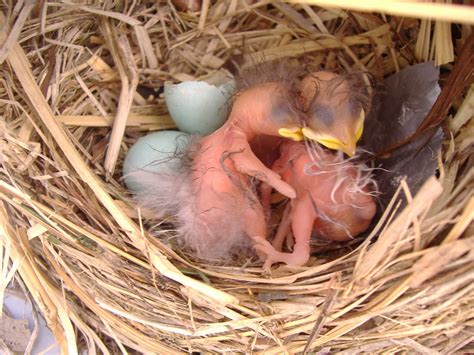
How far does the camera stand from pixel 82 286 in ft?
3.22

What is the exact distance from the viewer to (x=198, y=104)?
3.49ft

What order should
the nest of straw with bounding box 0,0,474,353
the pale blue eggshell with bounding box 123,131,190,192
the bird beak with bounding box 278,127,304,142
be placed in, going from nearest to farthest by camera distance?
the nest of straw with bounding box 0,0,474,353 → the bird beak with bounding box 278,127,304,142 → the pale blue eggshell with bounding box 123,131,190,192

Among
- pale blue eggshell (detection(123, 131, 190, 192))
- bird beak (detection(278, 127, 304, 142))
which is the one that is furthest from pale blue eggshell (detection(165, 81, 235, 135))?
bird beak (detection(278, 127, 304, 142))

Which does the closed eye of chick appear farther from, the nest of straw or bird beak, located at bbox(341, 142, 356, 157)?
the nest of straw

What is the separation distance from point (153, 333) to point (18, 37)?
574 millimetres

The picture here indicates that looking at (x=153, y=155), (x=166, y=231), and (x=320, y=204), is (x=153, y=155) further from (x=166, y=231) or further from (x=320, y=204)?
(x=320, y=204)

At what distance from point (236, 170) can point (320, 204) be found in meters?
0.15

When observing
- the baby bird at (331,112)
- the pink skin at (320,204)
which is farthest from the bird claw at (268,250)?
the baby bird at (331,112)

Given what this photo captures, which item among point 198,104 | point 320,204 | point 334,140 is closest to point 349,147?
point 334,140

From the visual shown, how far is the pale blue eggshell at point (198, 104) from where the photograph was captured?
3.48 feet

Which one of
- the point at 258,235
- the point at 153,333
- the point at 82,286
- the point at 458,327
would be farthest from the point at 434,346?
the point at 82,286

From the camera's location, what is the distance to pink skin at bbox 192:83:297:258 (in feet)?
3.12

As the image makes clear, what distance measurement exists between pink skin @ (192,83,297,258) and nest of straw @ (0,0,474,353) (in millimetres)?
84

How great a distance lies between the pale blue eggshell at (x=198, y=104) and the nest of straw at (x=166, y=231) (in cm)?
10
